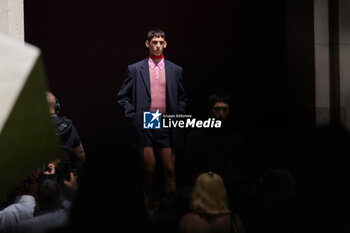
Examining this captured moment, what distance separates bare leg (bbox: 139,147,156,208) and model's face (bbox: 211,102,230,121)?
85 centimetres

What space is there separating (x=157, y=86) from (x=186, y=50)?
0.88 metres

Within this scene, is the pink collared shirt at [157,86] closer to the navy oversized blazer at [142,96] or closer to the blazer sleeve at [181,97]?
the navy oversized blazer at [142,96]

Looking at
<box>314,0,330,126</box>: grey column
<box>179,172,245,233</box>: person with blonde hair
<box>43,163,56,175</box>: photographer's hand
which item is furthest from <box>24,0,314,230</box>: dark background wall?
<box>179,172,245,233</box>: person with blonde hair

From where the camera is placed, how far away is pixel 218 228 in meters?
4.14

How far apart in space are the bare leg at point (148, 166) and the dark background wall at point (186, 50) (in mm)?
567

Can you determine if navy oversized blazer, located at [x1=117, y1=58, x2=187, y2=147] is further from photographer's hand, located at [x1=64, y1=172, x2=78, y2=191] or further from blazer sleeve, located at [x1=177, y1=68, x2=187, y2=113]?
photographer's hand, located at [x1=64, y1=172, x2=78, y2=191]

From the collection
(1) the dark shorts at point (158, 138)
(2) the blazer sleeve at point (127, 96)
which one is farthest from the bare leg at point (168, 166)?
(2) the blazer sleeve at point (127, 96)

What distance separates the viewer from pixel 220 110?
5543 mm

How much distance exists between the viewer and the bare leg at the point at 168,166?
17.5 feet

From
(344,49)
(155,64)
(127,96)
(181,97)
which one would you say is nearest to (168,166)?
(181,97)

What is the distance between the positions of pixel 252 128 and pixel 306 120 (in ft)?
3.46

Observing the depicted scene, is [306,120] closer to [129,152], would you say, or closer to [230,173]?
[230,173]

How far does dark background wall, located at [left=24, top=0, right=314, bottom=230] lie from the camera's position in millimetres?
6098

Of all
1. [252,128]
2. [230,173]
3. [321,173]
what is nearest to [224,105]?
[252,128]
